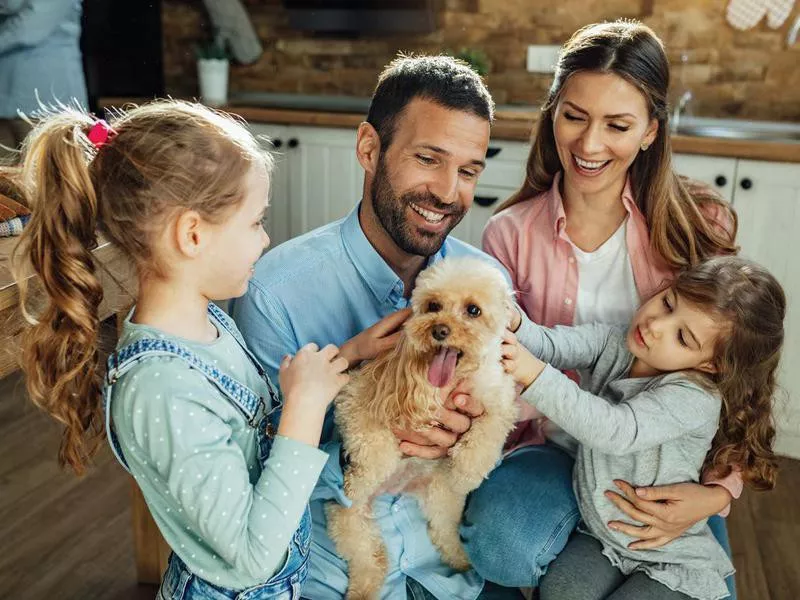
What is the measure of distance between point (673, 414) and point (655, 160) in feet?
1.96

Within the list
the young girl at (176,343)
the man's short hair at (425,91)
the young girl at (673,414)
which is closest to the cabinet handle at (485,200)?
the man's short hair at (425,91)

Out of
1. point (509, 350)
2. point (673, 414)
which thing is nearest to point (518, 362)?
point (509, 350)

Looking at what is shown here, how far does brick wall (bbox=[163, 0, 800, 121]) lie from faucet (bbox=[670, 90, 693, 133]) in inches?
2.4

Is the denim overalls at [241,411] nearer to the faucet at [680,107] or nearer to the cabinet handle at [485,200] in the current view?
the cabinet handle at [485,200]

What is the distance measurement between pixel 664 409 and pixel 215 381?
79 centimetres

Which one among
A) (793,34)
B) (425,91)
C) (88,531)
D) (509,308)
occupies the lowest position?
(88,531)

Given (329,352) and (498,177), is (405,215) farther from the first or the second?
(498,177)

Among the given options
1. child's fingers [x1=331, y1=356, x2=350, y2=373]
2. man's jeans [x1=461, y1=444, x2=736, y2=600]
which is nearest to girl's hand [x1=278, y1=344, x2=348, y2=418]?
child's fingers [x1=331, y1=356, x2=350, y2=373]

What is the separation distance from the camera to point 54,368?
1157mm

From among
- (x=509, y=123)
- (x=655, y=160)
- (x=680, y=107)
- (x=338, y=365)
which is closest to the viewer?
(x=338, y=365)

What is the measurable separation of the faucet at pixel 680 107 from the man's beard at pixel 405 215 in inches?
71.9

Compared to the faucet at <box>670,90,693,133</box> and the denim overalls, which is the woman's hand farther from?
the faucet at <box>670,90,693,133</box>

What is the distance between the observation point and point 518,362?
1.40 m

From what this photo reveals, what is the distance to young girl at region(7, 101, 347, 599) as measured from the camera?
1065 millimetres
